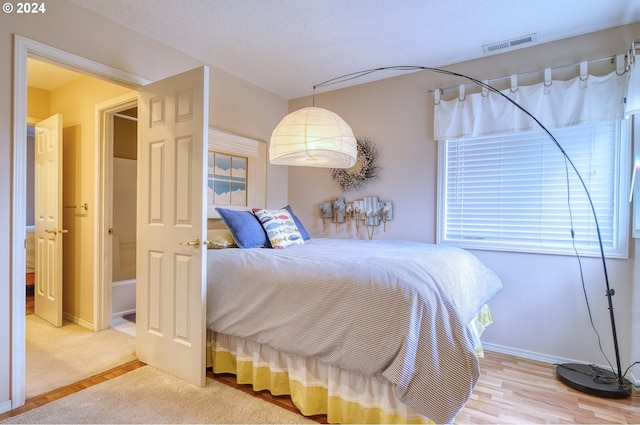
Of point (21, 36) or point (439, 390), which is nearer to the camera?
point (439, 390)

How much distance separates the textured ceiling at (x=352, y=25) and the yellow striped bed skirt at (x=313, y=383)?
2.25 meters

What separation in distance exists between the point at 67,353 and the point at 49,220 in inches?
57.0

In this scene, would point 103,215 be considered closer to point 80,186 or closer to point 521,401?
point 80,186

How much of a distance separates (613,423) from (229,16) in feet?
11.4

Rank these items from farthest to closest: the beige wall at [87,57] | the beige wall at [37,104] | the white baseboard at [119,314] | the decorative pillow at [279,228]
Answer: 1. the beige wall at [37,104]
2. the white baseboard at [119,314]
3. the decorative pillow at [279,228]
4. the beige wall at [87,57]

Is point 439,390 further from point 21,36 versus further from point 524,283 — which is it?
point 21,36

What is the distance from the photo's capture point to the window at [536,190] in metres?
2.49

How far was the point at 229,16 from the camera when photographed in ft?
7.93

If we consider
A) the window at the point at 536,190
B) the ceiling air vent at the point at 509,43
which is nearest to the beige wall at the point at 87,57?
the window at the point at 536,190

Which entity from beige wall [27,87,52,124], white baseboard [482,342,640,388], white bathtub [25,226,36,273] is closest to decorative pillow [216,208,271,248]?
white baseboard [482,342,640,388]

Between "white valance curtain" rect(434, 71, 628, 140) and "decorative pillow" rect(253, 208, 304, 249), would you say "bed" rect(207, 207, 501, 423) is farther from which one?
"white valance curtain" rect(434, 71, 628, 140)

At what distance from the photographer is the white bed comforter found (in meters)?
1.44

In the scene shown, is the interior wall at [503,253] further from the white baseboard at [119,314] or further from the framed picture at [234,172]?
the white baseboard at [119,314]

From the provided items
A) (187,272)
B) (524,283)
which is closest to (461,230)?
(524,283)
